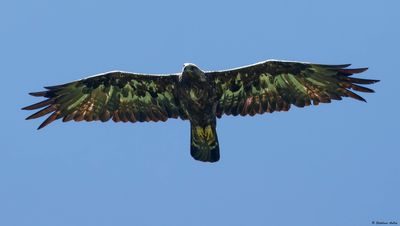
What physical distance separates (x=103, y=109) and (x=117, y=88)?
0.79 meters

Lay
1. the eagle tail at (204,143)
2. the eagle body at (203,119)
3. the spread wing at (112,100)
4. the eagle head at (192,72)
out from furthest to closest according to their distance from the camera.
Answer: the spread wing at (112,100) < the eagle tail at (204,143) < the eagle body at (203,119) < the eagle head at (192,72)

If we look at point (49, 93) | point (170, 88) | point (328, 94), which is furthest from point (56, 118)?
point (328, 94)

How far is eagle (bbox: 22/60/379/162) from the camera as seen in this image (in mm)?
27531

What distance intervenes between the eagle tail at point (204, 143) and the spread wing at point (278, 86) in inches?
28.1

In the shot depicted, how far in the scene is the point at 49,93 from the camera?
1113 inches

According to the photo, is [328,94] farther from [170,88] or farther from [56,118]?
[56,118]

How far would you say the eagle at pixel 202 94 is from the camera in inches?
1084

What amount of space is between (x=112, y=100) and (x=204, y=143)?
9.77ft

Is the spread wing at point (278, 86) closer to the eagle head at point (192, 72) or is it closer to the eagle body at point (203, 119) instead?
the eagle body at point (203, 119)

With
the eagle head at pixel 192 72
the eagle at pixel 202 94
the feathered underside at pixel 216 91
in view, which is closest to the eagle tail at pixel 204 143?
the eagle at pixel 202 94

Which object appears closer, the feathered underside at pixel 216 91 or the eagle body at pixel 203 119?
the eagle body at pixel 203 119

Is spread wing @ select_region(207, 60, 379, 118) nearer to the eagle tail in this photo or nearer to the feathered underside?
the feathered underside

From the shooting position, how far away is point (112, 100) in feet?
93.8

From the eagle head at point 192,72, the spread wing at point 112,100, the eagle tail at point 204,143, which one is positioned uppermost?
the eagle head at point 192,72
